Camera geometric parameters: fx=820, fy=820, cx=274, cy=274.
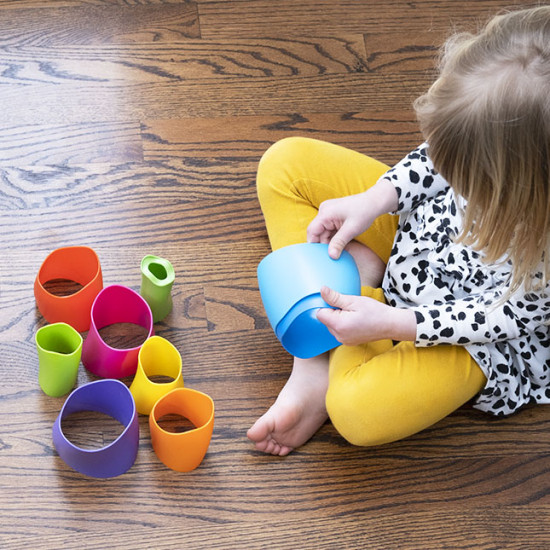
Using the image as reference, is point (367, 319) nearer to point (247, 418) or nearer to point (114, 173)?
point (247, 418)

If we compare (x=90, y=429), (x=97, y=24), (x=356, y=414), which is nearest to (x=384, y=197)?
(x=356, y=414)

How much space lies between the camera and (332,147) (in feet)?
4.05

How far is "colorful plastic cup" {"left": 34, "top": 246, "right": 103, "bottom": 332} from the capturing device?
112 centimetres

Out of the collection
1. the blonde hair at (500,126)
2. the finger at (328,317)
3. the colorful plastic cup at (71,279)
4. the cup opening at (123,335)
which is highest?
the blonde hair at (500,126)

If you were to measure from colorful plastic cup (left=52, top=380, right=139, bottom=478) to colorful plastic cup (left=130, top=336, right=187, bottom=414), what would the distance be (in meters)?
0.03

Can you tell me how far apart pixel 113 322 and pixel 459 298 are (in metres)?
0.49

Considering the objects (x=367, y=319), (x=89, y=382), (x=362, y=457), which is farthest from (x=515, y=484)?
(x=89, y=382)

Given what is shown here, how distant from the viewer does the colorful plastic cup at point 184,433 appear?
1.02 m

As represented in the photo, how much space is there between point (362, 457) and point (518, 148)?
50 cm

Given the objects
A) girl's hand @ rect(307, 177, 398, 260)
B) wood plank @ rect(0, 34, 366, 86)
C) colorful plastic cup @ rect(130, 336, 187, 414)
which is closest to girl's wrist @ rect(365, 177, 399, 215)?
girl's hand @ rect(307, 177, 398, 260)

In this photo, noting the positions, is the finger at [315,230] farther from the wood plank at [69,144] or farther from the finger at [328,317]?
the wood plank at [69,144]

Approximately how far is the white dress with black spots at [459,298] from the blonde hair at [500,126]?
0.15m

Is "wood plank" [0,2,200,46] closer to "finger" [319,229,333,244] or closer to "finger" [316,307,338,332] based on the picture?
"finger" [319,229,333,244]

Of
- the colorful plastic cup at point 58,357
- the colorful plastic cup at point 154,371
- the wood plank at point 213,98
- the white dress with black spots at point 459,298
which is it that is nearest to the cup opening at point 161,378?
the colorful plastic cup at point 154,371
